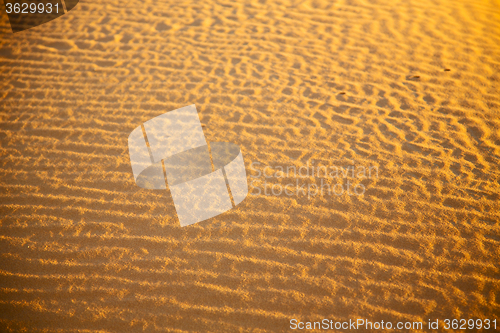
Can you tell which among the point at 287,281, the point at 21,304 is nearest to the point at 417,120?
the point at 287,281

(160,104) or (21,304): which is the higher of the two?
(160,104)

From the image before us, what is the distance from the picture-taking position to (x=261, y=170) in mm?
3275

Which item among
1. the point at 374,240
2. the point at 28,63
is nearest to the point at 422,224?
the point at 374,240

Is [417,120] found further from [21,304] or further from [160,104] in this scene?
[21,304]

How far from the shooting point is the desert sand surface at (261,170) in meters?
2.38

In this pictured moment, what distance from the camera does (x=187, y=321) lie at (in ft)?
7.46

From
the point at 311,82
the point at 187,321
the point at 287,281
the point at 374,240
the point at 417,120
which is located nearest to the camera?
the point at 187,321

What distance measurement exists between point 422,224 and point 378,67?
2.63m

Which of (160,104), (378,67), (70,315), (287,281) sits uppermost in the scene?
(378,67)

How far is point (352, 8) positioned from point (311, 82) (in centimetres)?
255

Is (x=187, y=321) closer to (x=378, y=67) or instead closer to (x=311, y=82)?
(x=311, y=82)

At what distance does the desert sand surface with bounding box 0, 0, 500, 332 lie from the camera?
7.81 feet

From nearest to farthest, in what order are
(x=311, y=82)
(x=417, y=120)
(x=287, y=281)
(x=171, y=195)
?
(x=287, y=281) → (x=171, y=195) → (x=417, y=120) → (x=311, y=82)

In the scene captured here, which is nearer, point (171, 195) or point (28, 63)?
point (171, 195)
